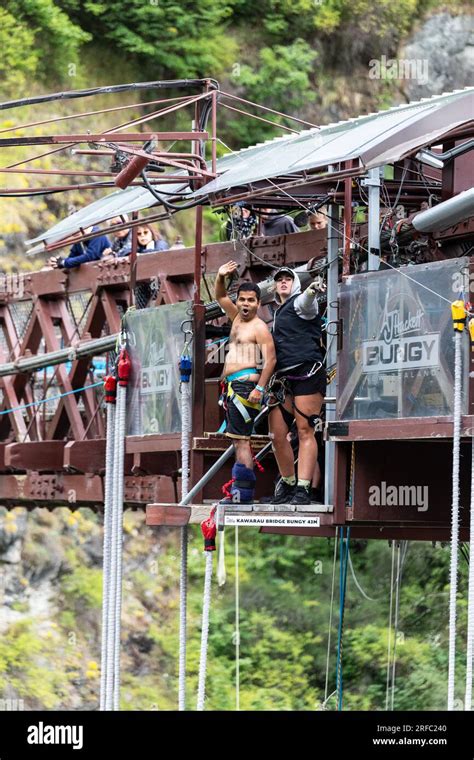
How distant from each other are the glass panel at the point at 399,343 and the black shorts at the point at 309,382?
0.35 meters

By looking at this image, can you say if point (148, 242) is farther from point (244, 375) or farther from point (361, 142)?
point (361, 142)

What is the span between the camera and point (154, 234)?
58.4ft

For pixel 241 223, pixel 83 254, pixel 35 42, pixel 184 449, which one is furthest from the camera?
pixel 35 42

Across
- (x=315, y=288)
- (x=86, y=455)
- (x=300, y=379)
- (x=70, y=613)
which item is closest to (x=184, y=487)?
(x=300, y=379)

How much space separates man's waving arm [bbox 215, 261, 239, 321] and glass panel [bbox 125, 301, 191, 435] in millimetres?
836

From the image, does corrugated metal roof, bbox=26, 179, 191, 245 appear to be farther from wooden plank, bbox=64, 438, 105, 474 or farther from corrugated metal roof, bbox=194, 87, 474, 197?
wooden plank, bbox=64, 438, 105, 474

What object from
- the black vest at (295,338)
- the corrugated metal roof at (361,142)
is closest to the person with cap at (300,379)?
the black vest at (295,338)

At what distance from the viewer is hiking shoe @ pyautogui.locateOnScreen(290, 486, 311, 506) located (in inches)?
482

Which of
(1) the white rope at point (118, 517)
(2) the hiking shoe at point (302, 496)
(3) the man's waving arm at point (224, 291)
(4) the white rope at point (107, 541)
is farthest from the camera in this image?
(4) the white rope at point (107, 541)

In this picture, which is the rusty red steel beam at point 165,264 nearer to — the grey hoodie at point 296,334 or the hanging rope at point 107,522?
the hanging rope at point 107,522

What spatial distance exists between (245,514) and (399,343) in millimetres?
1851

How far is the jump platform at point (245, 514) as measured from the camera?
39.6 ft

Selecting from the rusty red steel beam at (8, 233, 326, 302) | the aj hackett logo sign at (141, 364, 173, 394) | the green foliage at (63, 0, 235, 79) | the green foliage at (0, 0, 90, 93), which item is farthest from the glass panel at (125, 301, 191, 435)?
the green foliage at (63, 0, 235, 79)

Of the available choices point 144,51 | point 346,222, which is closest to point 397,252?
point 346,222
